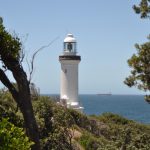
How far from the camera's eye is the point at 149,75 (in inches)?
609

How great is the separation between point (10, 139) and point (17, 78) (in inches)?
165

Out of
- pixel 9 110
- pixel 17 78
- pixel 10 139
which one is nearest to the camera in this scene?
pixel 10 139

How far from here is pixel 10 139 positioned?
8102 mm

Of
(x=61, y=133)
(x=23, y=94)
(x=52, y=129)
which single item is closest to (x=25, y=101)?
(x=23, y=94)

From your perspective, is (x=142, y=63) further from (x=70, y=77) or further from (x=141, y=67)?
(x=70, y=77)

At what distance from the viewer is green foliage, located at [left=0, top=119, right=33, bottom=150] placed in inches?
315

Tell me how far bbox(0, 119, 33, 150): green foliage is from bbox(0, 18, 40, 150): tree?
3689mm

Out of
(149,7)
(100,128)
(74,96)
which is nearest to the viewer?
(149,7)

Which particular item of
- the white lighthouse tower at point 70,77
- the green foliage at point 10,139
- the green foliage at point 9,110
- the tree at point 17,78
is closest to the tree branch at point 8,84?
the tree at point 17,78

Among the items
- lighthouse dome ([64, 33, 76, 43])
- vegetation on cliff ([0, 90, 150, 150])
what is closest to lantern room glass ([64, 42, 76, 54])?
lighthouse dome ([64, 33, 76, 43])

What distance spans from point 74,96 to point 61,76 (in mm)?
2334

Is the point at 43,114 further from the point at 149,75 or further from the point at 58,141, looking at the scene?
the point at 149,75

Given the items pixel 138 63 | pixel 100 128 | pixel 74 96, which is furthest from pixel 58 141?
pixel 74 96

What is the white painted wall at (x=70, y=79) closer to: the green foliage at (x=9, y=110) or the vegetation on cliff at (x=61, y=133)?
the vegetation on cliff at (x=61, y=133)
